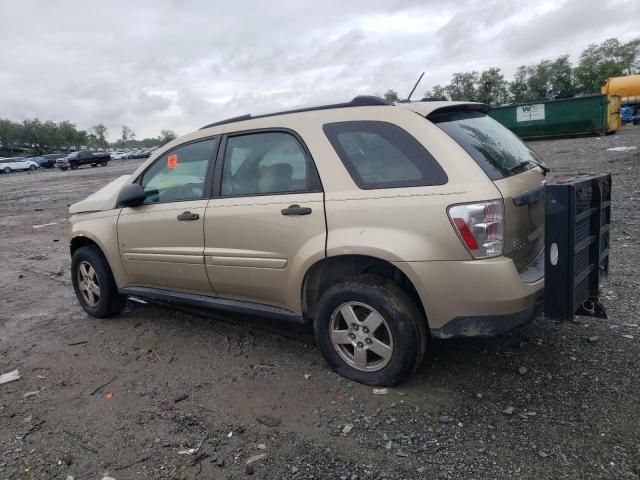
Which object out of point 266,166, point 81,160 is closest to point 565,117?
point 266,166

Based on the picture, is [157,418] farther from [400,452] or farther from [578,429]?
[578,429]

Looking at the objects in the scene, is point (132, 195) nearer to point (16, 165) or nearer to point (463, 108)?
point (463, 108)

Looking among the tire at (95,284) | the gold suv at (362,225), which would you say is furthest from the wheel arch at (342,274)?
the tire at (95,284)

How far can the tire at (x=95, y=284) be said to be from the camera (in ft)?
15.8

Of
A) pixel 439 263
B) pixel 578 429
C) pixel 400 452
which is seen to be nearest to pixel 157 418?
pixel 400 452

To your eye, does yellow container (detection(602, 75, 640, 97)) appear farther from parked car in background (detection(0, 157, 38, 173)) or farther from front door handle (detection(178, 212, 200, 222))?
parked car in background (detection(0, 157, 38, 173))

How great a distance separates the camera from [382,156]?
3145 millimetres

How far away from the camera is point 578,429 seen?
8.81ft

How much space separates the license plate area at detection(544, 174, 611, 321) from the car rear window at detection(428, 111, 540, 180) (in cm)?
33

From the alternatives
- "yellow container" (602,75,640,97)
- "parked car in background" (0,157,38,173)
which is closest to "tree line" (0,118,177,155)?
"parked car in background" (0,157,38,173)

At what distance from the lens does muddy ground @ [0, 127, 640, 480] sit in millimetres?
2586

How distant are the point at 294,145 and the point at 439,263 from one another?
1.33 meters

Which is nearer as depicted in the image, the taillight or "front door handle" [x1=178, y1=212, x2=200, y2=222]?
the taillight

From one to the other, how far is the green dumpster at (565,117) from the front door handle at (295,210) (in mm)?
22934
